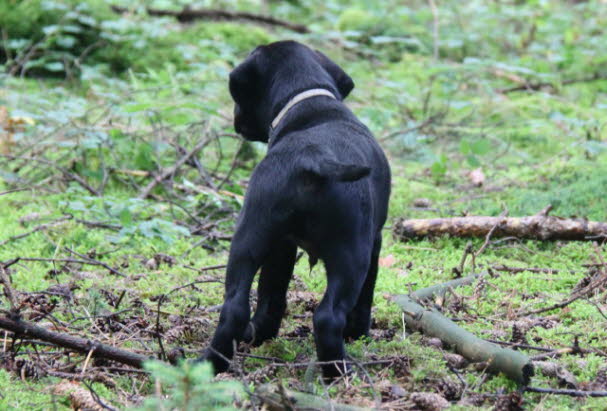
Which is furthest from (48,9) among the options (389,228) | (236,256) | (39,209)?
(236,256)

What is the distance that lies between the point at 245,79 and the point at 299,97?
42cm

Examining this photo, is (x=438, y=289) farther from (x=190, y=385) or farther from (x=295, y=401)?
(x=190, y=385)

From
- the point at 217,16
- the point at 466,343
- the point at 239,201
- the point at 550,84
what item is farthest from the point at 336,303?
the point at 217,16

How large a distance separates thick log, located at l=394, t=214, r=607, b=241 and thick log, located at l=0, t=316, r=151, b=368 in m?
3.16

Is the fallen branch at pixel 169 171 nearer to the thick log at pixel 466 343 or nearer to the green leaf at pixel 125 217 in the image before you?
the green leaf at pixel 125 217

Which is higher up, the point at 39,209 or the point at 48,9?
the point at 48,9

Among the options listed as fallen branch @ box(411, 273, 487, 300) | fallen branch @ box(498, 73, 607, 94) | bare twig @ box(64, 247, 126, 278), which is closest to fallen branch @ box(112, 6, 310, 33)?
fallen branch @ box(498, 73, 607, 94)

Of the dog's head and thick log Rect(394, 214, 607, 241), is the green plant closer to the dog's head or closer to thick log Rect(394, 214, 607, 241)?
the dog's head

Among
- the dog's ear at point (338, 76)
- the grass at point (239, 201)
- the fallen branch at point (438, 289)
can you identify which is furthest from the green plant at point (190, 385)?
the dog's ear at point (338, 76)

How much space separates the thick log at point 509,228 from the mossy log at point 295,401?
3084 millimetres

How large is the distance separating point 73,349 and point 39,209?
350 cm

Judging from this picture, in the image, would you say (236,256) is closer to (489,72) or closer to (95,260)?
(95,260)

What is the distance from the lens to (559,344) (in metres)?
3.66

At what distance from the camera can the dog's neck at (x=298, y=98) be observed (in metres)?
3.81
